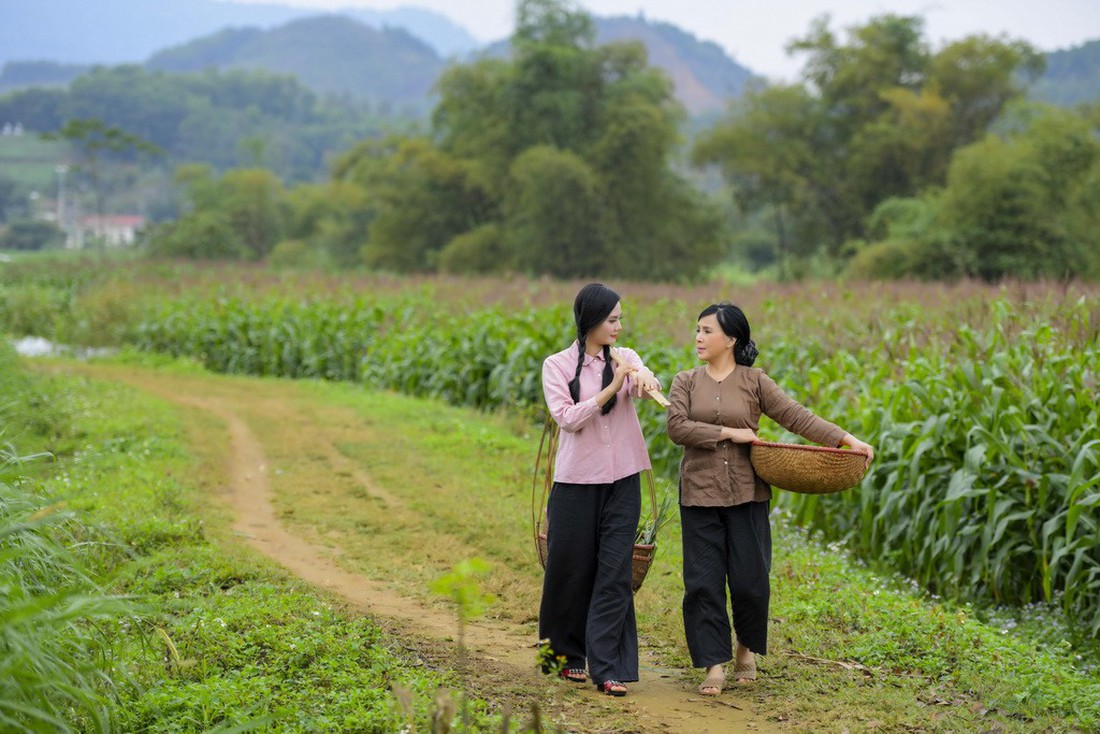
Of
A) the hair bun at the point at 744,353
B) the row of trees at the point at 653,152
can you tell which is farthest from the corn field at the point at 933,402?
the row of trees at the point at 653,152

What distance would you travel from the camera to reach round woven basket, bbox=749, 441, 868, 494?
4.76 meters

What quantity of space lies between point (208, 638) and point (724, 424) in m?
2.46

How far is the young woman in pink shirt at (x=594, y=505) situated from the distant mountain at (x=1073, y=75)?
7205cm

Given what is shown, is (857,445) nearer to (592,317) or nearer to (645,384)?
(645,384)

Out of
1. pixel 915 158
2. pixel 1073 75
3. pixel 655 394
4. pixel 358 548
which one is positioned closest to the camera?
pixel 655 394

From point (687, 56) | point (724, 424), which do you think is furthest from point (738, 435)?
point (687, 56)

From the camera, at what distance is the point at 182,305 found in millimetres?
21156

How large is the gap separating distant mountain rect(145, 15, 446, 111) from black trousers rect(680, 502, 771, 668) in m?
185

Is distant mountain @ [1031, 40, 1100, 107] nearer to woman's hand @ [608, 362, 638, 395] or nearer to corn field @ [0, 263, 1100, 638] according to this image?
corn field @ [0, 263, 1100, 638]

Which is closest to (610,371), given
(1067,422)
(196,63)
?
(1067,422)

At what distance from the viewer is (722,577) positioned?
507 cm

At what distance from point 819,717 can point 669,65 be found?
149 meters

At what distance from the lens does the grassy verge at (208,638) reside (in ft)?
13.6

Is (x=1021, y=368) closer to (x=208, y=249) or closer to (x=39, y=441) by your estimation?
(x=39, y=441)
